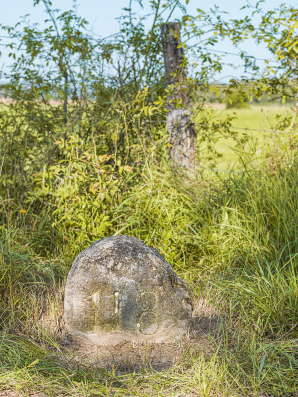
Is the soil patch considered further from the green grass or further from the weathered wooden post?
the weathered wooden post

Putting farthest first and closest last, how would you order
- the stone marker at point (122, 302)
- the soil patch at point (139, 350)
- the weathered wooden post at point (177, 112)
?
the weathered wooden post at point (177, 112) → the stone marker at point (122, 302) → the soil patch at point (139, 350)

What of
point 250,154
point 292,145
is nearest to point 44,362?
point 250,154

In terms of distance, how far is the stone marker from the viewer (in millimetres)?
2527

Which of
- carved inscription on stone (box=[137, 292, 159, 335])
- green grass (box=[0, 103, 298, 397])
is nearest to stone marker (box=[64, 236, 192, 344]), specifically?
carved inscription on stone (box=[137, 292, 159, 335])

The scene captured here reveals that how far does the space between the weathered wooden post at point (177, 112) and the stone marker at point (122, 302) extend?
1803mm

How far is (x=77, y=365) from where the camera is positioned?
2.26m

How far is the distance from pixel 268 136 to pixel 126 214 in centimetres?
174

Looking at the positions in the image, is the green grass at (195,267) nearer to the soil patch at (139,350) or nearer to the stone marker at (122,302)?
the soil patch at (139,350)

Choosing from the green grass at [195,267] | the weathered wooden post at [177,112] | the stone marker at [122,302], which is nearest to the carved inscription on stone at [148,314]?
the stone marker at [122,302]

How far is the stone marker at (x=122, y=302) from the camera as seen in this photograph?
2527mm

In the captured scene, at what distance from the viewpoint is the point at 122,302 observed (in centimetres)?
252

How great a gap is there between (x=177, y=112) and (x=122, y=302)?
2389mm

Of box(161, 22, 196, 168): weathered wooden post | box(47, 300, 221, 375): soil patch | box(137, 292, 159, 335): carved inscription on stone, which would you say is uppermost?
box(161, 22, 196, 168): weathered wooden post

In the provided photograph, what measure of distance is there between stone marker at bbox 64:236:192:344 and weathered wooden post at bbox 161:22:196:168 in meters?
1.80
